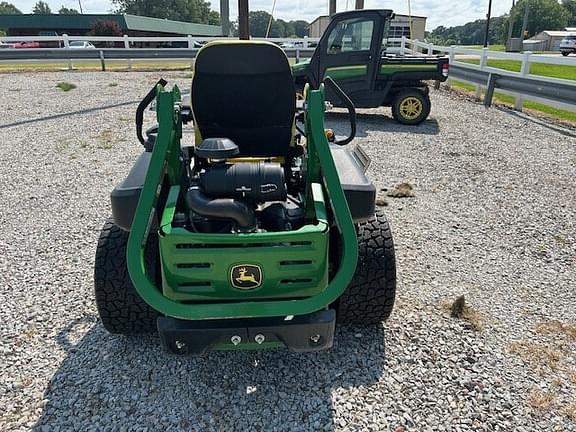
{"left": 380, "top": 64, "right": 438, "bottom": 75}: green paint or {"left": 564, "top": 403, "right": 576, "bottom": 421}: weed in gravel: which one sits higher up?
{"left": 380, "top": 64, "right": 438, "bottom": 75}: green paint

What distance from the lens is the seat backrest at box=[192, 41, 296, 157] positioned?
117 inches

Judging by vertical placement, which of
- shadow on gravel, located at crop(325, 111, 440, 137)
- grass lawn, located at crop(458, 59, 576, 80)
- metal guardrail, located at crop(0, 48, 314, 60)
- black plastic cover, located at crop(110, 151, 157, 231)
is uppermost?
metal guardrail, located at crop(0, 48, 314, 60)

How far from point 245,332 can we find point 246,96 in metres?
1.52

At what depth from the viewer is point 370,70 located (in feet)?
28.7

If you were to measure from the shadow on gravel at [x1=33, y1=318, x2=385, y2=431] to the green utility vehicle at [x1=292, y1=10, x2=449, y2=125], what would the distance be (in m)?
6.71

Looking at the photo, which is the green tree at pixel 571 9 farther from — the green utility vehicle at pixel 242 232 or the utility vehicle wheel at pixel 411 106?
the green utility vehicle at pixel 242 232

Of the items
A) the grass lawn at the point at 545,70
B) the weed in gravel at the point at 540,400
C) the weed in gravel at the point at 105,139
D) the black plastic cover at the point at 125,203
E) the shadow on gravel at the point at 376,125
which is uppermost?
the grass lawn at the point at 545,70

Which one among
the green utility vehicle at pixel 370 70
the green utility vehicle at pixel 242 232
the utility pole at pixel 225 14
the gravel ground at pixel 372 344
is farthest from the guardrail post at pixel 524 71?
the utility pole at pixel 225 14

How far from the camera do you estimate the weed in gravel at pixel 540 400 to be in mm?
2359

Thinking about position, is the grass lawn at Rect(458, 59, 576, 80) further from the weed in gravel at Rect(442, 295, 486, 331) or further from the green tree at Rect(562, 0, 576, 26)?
the green tree at Rect(562, 0, 576, 26)

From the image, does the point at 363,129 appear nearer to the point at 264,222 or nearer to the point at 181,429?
the point at 264,222

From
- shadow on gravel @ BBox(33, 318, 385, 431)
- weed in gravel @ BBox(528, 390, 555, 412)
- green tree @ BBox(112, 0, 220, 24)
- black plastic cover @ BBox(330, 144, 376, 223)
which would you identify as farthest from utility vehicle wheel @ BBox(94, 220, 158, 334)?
green tree @ BBox(112, 0, 220, 24)

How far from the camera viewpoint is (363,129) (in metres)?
8.66

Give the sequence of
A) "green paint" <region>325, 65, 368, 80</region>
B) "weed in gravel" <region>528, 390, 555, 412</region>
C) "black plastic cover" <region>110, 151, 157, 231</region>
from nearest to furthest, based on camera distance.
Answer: "weed in gravel" <region>528, 390, 555, 412</region>
"black plastic cover" <region>110, 151, 157, 231</region>
"green paint" <region>325, 65, 368, 80</region>
